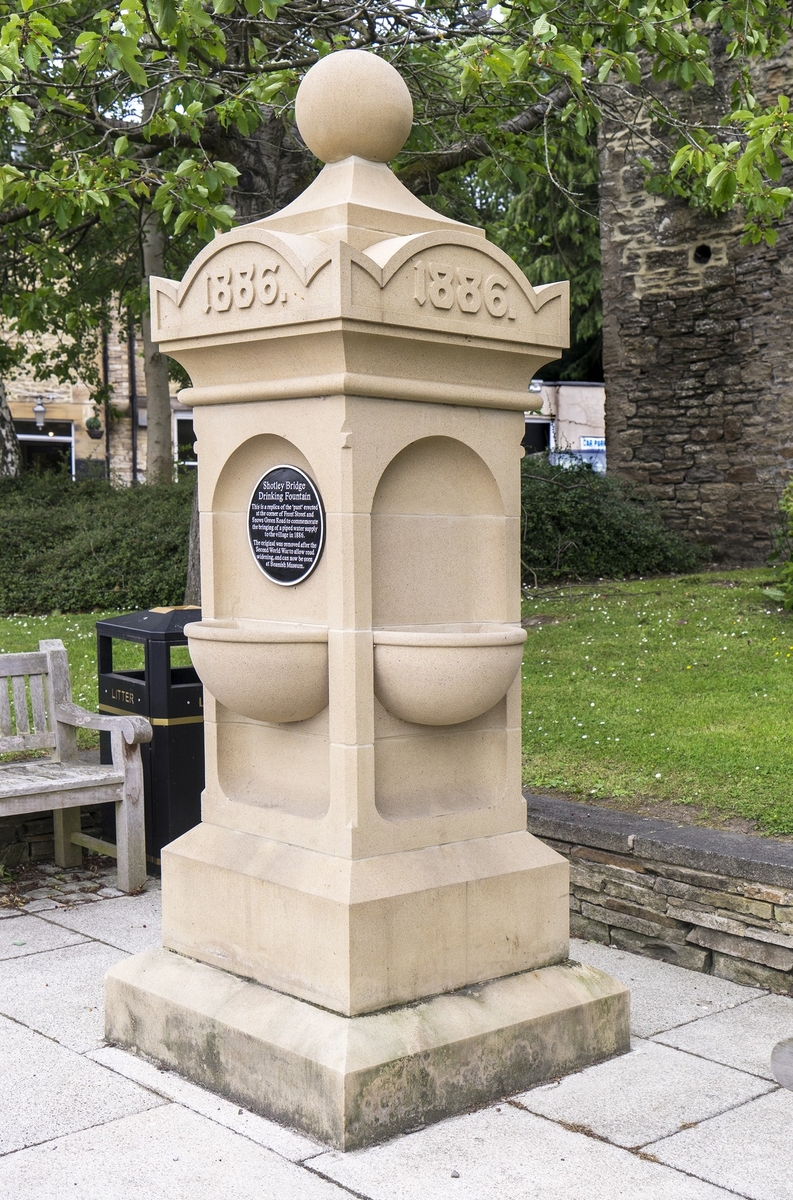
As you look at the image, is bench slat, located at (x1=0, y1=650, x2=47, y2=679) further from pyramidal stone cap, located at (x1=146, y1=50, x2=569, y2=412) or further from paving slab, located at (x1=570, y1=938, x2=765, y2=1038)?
paving slab, located at (x1=570, y1=938, x2=765, y2=1038)

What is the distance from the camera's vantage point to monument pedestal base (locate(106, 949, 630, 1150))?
344 cm

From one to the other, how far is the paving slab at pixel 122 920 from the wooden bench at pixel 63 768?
0.52 ft

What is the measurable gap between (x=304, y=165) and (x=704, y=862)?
7.01 meters

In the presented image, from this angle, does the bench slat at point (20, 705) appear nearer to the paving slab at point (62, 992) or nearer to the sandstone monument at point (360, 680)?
the paving slab at point (62, 992)

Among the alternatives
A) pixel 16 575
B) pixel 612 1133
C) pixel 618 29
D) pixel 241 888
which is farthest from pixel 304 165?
pixel 612 1133

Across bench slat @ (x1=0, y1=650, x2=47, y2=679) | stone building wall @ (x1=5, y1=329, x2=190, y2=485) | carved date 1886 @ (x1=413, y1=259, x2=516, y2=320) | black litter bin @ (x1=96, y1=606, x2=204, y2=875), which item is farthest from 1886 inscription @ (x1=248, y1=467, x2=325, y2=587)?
stone building wall @ (x1=5, y1=329, x2=190, y2=485)

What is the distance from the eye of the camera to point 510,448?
4.11 meters

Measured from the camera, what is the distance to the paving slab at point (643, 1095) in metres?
3.52

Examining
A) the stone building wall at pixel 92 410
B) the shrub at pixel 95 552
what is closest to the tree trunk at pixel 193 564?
the shrub at pixel 95 552

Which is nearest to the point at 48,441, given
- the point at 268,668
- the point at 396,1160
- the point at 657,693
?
the point at 657,693

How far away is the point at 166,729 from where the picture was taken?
5848 mm

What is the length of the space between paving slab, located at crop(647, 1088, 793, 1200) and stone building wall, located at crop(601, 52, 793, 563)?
11.7 meters

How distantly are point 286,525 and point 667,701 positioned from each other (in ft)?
13.1

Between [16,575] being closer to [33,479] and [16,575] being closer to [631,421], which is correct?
[33,479]
